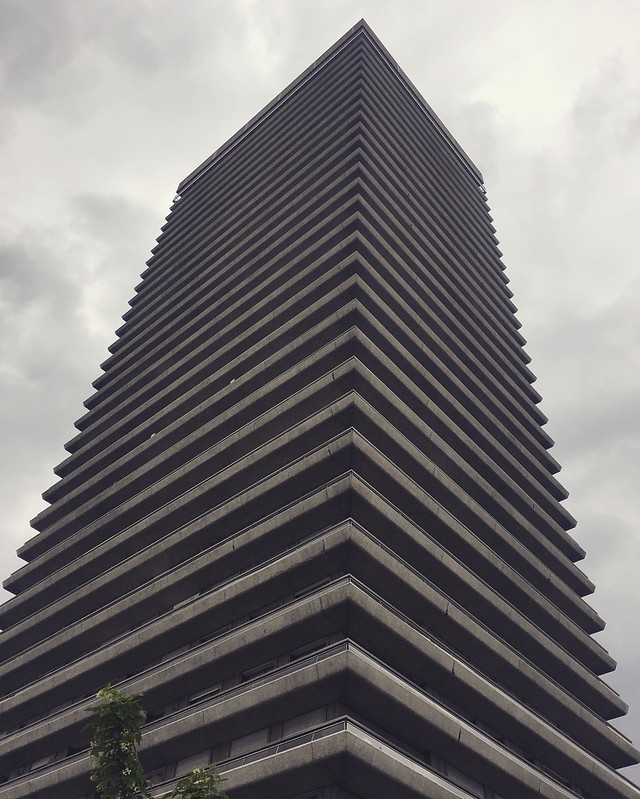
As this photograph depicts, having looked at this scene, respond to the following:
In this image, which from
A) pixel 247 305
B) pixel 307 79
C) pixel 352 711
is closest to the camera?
pixel 352 711

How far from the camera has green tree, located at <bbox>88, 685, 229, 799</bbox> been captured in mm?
16984

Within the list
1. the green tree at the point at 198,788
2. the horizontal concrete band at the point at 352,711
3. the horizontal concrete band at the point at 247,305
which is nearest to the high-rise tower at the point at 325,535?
the horizontal concrete band at the point at 352,711

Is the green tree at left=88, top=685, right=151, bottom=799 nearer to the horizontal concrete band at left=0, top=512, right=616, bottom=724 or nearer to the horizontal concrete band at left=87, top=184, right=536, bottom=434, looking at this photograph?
→ the horizontal concrete band at left=0, top=512, right=616, bottom=724

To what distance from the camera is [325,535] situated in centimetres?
2881

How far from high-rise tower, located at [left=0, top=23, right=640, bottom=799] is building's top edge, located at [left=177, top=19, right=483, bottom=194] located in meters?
11.6

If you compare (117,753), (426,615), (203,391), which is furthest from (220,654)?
(203,391)

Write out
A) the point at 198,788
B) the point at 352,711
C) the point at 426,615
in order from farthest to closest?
the point at 426,615, the point at 352,711, the point at 198,788

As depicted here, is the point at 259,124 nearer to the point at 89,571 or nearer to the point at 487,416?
the point at 487,416

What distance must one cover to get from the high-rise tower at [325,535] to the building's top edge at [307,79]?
458 inches

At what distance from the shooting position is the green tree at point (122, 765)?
17.0 m

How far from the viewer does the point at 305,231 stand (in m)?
54.2

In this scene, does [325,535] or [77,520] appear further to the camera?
[77,520]

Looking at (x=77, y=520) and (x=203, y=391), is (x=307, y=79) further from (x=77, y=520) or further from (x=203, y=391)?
(x=77, y=520)

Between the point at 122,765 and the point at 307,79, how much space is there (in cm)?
7230
